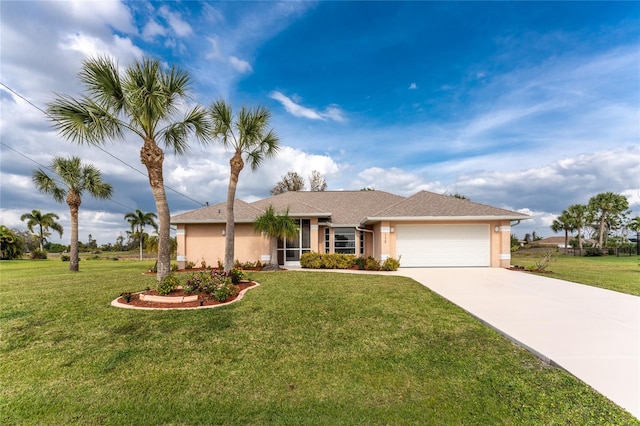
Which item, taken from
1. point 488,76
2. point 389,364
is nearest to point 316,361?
point 389,364

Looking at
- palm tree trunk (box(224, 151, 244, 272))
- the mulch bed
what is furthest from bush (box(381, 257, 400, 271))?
the mulch bed

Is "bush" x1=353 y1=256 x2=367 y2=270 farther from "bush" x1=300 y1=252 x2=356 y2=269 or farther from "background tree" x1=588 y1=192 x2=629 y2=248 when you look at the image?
"background tree" x1=588 y1=192 x2=629 y2=248

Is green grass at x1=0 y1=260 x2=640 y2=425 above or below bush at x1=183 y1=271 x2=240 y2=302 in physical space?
below

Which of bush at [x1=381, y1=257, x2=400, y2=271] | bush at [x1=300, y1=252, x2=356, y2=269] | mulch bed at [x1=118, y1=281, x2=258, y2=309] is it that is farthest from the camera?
bush at [x1=300, y1=252, x2=356, y2=269]

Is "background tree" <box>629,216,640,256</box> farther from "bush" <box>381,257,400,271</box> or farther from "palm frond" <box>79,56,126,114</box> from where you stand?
"palm frond" <box>79,56,126,114</box>

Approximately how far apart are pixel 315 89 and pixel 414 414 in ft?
54.0

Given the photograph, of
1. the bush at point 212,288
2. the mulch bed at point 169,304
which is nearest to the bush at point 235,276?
the bush at point 212,288

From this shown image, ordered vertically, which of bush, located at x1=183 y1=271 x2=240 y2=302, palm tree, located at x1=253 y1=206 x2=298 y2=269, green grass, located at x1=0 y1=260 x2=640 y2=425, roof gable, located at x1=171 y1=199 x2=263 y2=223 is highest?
roof gable, located at x1=171 y1=199 x2=263 y2=223

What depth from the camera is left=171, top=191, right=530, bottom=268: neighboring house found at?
15.5 meters

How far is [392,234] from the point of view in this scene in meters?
15.7

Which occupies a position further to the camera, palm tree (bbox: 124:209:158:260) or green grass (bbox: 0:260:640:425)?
palm tree (bbox: 124:209:158:260)

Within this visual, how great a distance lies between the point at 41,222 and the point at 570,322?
5140cm

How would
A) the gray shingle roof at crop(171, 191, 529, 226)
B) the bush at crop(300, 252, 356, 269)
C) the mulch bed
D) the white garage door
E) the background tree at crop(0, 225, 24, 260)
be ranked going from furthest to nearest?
1. the background tree at crop(0, 225, 24, 260)
2. the bush at crop(300, 252, 356, 269)
3. the white garage door
4. the gray shingle roof at crop(171, 191, 529, 226)
5. the mulch bed

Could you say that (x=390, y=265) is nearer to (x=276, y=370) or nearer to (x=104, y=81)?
(x=276, y=370)
